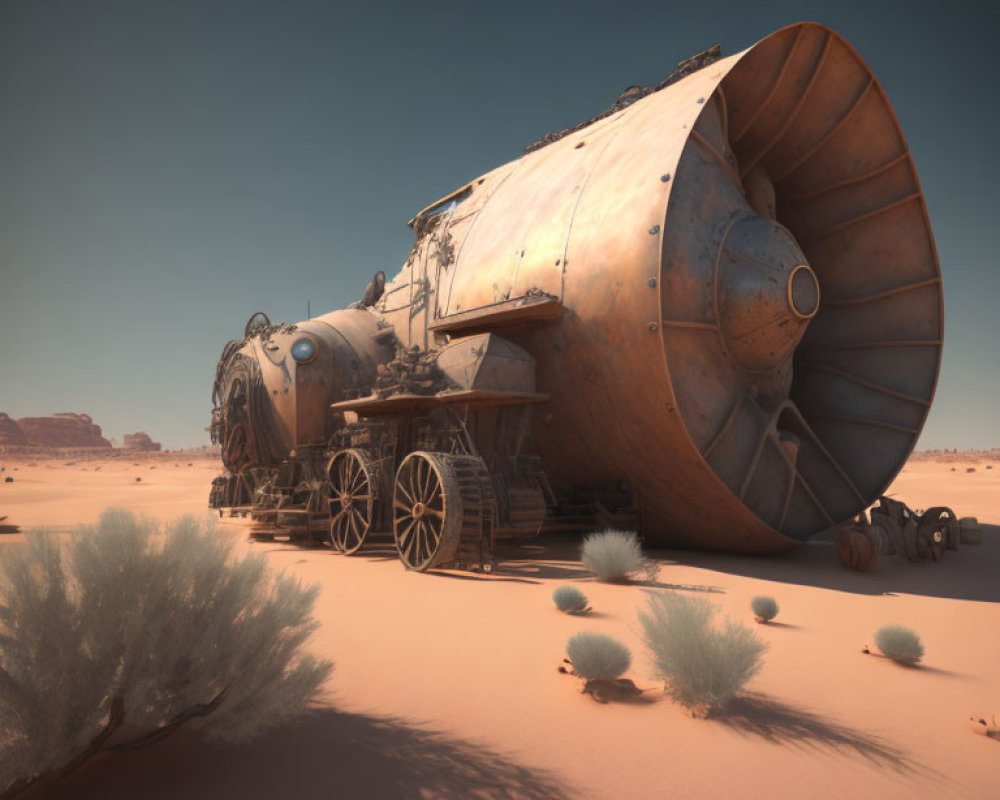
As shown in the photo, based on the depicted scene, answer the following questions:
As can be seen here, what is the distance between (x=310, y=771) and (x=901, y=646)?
4141mm

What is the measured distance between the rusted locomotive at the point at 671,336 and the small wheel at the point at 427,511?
1.5 inches

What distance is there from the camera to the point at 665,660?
3578 millimetres

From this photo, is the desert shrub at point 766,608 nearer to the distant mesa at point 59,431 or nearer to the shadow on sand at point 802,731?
the shadow on sand at point 802,731

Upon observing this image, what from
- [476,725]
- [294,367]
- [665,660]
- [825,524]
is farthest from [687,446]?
[294,367]

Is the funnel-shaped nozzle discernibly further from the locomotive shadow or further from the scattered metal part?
the locomotive shadow

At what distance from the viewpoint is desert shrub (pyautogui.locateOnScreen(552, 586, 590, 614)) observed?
5.68 metres

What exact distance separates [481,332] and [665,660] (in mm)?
7609

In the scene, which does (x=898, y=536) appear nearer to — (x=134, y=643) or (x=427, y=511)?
(x=427, y=511)

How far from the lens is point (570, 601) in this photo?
5680mm

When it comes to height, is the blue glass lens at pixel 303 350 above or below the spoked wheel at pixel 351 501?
above

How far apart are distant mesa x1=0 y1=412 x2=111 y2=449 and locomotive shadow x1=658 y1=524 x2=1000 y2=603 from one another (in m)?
117

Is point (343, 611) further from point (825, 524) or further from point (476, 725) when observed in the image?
point (825, 524)

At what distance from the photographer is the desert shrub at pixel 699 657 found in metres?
3.40

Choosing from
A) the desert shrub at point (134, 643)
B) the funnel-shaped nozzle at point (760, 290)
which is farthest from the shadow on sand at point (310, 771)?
the funnel-shaped nozzle at point (760, 290)
